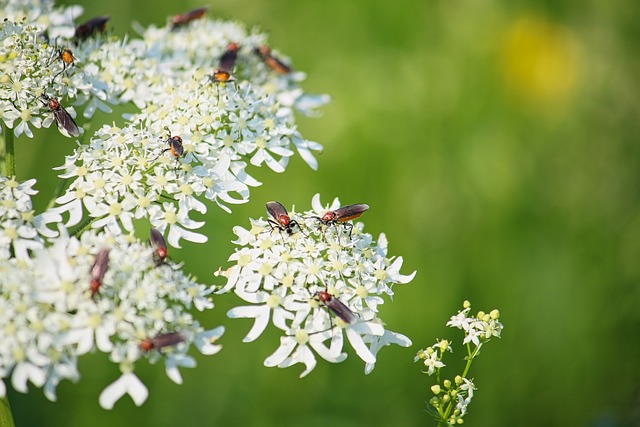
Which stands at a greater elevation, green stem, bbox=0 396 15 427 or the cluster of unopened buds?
the cluster of unopened buds

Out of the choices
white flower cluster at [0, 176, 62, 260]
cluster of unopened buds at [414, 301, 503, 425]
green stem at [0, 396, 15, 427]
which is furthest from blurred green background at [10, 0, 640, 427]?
white flower cluster at [0, 176, 62, 260]

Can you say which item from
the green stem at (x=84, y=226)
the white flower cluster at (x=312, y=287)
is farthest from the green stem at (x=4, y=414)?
the white flower cluster at (x=312, y=287)

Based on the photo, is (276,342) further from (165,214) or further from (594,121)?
(594,121)

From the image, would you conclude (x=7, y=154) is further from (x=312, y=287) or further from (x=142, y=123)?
(x=312, y=287)

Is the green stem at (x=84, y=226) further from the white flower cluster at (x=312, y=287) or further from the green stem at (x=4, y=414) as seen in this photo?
the green stem at (x=4, y=414)

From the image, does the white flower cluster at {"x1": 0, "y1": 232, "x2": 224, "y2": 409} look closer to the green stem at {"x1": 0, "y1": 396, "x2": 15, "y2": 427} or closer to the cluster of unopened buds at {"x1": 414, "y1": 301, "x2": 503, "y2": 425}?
the green stem at {"x1": 0, "y1": 396, "x2": 15, "y2": 427}

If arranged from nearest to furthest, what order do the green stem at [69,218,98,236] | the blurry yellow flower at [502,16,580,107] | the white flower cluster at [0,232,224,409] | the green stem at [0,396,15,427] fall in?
the white flower cluster at [0,232,224,409], the green stem at [0,396,15,427], the green stem at [69,218,98,236], the blurry yellow flower at [502,16,580,107]
